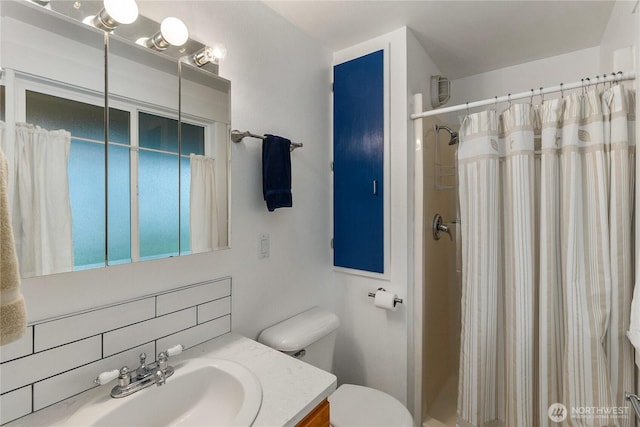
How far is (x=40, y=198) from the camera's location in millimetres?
791

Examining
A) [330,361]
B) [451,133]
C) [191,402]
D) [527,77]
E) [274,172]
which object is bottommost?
[330,361]

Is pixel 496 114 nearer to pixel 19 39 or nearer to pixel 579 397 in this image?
pixel 579 397

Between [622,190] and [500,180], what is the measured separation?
42 cm

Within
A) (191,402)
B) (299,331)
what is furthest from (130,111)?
(299,331)

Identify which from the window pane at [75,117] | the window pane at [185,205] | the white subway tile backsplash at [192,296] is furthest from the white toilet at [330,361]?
the window pane at [75,117]

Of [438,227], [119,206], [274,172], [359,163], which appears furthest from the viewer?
[438,227]

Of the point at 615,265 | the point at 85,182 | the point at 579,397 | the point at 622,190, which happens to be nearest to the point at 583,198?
the point at 622,190

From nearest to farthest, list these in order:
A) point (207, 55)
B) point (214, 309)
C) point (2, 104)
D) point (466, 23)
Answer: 1. point (2, 104)
2. point (207, 55)
3. point (214, 309)
4. point (466, 23)

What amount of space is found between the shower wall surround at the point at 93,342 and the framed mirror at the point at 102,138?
175 millimetres

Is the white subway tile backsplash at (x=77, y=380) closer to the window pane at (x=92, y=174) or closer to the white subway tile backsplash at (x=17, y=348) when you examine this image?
the white subway tile backsplash at (x=17, y=348)

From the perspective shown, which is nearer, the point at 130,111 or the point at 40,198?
the point at 40,198

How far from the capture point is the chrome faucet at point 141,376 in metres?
0.88

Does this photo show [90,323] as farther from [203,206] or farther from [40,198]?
[203,206]

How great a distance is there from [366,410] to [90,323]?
47.9 inches
